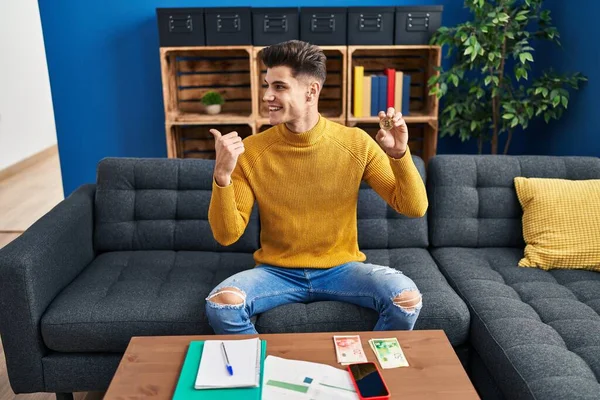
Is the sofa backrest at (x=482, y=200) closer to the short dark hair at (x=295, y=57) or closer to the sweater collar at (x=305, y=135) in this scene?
the sweater collar at (x=305, y=135)

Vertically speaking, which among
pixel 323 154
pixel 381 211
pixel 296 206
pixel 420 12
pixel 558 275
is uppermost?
pixel 420 12

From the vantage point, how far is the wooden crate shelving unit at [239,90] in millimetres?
3285

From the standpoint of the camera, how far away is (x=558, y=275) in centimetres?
200

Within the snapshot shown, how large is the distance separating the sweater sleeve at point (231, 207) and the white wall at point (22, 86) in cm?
431

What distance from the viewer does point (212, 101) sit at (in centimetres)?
331

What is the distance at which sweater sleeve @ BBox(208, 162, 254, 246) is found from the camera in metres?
1.69

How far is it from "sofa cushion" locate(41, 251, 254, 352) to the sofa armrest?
41 millimetres

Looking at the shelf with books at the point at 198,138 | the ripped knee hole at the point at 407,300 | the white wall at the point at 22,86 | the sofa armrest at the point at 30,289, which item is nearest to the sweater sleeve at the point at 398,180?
the ripped knee hole at the point at 407,300

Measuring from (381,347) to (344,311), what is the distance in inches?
13.5

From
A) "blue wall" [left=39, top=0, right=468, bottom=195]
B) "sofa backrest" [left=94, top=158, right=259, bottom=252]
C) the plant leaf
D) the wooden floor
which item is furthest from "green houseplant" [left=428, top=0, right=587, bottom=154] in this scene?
the wooden floor

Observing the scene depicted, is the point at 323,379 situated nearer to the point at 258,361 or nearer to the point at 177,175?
the point at 258,361

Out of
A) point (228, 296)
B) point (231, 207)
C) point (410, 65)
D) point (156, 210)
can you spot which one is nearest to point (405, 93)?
point (410, 65)

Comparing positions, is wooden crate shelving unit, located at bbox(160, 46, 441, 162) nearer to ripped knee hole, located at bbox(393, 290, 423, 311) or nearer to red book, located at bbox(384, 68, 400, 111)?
red book, located at bbox(384, 68, 400, 111)

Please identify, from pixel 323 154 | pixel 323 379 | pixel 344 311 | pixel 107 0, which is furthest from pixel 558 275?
pixel 107 0
